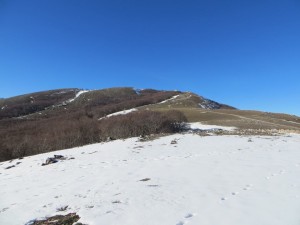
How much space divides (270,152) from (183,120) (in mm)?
51294

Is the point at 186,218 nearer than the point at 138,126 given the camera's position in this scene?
Yes

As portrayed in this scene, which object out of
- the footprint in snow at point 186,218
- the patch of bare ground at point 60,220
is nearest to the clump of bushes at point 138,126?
the patch of bare ground at point 60,220

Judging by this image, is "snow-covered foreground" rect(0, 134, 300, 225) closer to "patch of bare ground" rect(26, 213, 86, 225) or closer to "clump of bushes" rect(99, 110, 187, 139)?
"patch of bare ground" rect(26, 213, 86, 225)

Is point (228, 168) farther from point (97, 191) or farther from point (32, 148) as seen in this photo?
point (32, 148)

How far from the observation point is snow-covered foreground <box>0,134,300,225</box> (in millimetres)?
9938

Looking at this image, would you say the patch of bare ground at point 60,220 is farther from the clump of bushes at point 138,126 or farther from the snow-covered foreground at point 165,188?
the clump of bushes at point 138,126

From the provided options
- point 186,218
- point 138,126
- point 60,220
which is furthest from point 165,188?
point 138,126

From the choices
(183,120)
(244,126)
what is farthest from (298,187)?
(183,120)

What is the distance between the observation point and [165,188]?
13281mm

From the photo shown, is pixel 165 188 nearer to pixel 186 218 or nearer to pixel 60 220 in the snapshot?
pixel 186 218

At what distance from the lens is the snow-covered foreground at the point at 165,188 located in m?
9.94

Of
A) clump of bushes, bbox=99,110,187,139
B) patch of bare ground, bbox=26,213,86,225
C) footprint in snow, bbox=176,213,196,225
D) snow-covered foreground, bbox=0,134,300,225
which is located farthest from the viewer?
clump of bushes, bbox=99,110,187,139

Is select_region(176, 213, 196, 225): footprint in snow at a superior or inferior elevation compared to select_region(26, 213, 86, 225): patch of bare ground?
superior

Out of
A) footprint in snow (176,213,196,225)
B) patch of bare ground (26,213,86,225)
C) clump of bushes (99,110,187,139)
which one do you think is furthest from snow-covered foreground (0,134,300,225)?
clump of bushes (99,110,187,139)
